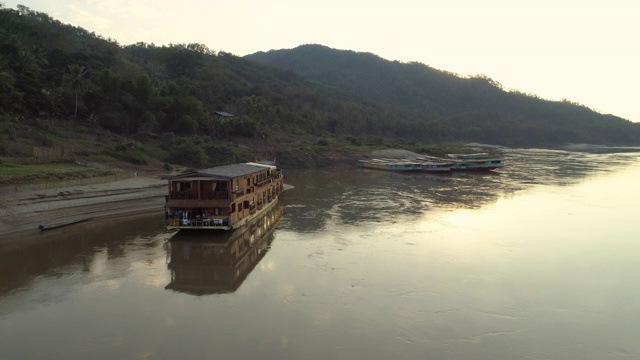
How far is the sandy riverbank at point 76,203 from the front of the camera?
3194 centimetres

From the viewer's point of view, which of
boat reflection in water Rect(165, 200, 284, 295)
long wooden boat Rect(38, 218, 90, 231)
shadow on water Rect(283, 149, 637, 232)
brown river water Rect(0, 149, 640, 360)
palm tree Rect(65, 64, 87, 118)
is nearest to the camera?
brown river water Rect(0, 149, 640, 360)

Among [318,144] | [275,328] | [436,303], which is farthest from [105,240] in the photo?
[318,144]

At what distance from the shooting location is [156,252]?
28.8 meters

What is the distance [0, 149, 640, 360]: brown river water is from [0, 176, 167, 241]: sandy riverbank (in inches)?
97.5

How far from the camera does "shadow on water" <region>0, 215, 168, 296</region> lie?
24516 millimetres

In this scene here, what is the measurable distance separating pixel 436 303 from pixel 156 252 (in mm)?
18194

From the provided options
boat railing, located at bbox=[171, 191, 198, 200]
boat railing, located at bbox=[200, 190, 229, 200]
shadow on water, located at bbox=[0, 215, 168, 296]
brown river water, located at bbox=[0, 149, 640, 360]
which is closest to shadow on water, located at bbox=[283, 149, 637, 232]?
brown river water, located at bbox=[0, 149, 640, 360]

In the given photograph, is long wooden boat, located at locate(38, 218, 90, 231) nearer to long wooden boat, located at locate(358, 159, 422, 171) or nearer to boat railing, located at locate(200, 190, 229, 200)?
boat railing, located at locate(200, 190, 229, 200)

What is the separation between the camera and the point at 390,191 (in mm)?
58531

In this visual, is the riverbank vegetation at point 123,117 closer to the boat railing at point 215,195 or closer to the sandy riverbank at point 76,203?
the sandy riverbank at point 76,203

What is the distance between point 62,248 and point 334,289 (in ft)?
62.2

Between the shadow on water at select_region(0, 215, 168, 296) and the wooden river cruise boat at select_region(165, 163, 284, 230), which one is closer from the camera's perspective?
the shadow on water at select_region(0, 215, 168, 296)

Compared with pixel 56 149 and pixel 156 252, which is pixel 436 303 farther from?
pixel 56 149

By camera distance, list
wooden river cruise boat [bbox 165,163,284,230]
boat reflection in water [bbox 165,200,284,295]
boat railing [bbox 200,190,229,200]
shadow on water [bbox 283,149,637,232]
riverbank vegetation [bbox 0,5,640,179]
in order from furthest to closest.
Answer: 1. riverbank vegetation [bbox 0,5,640,179]
2. shadow on water [bbox 283,149,637,232]
3. boat railing [bbox 200,190,229,200]
4. wooden river cruise boat [bbox 165,163,284,230]
5. boat reflection in water [bbox 165,200,284,295]
